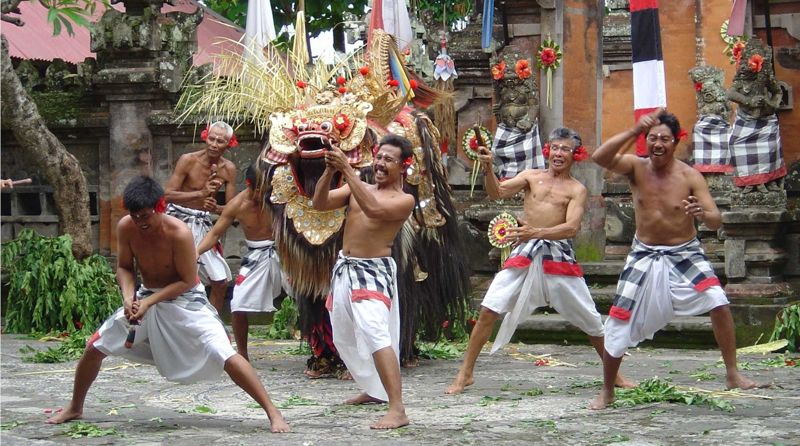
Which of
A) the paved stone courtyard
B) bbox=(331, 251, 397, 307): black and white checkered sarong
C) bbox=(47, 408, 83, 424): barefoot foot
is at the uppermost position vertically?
bbox=(331, 251, 397, 307): black and white checkered sarong

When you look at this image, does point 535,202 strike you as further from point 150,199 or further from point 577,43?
point 577,43

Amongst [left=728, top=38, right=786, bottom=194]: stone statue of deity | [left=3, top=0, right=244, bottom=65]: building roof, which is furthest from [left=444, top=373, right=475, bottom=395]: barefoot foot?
[left=3, top=0, right=244, bottom=65]: building roof

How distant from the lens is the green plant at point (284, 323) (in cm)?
1214

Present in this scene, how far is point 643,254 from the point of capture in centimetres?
789

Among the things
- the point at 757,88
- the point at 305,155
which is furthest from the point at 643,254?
the point at 757,88

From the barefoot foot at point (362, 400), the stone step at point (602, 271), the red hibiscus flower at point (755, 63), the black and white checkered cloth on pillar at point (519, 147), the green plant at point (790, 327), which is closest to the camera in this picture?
the barefoot foot at point (362, 400)

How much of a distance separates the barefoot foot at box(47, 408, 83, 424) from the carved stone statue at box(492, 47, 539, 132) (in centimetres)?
605

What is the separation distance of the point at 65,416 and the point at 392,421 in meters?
1.74

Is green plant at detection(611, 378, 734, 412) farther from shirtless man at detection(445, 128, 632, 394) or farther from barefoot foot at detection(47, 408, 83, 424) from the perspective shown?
barefoot foot at detection(47, 408, 83, 424)

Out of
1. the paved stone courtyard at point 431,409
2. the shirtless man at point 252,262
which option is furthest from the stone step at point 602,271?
the shirtless man at point 252,262

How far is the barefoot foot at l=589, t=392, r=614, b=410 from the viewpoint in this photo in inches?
297

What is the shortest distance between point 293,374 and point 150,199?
116 inches

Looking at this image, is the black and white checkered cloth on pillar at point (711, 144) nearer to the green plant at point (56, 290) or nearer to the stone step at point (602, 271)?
the stone step at point (602, 271)

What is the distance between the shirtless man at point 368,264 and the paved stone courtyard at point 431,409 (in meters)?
0.37
